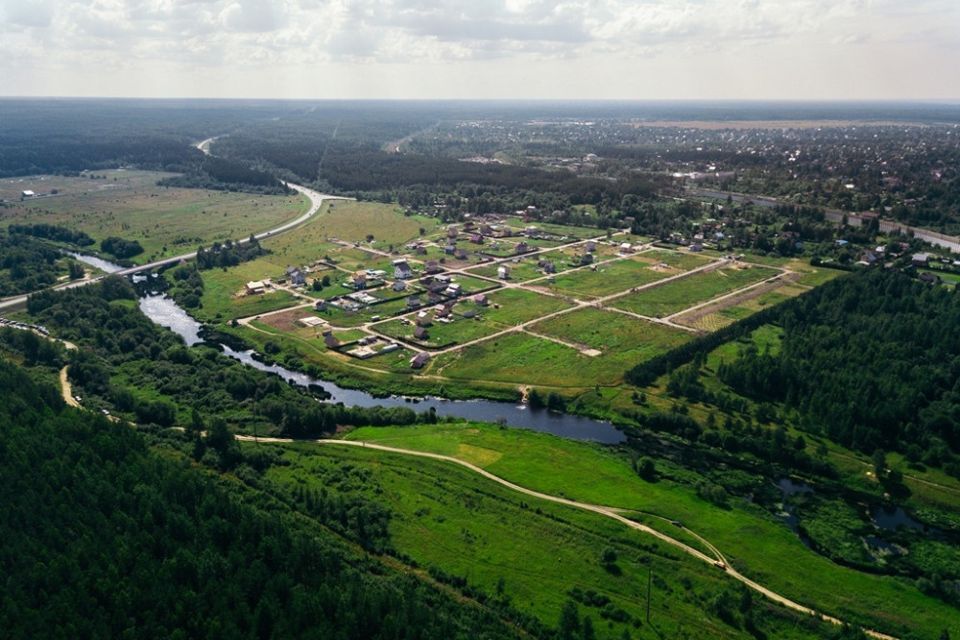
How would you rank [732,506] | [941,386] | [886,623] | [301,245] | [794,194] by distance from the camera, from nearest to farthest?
[886,623]
[732,506]
[941,386]
[301,245]
[794,194]

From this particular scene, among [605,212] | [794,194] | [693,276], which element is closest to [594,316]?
[693,276]

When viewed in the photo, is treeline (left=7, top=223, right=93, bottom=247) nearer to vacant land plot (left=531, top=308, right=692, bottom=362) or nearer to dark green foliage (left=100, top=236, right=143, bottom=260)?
dark green foliage (left=100, top=236, right=143, bottom=260)

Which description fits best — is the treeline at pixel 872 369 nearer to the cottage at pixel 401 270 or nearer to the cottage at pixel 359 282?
the cottage at pixel 401 270

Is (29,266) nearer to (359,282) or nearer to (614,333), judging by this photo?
(359,282)

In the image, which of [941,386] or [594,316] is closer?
[941,386]

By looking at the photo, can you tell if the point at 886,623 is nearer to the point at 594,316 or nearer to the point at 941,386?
the point at 941,386

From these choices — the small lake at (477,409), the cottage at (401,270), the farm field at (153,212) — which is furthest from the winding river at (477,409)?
the farm field at (153,212)

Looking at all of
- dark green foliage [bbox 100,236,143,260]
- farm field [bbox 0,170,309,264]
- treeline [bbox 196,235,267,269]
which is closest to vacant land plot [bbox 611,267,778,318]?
treeline [bbox 196,235,267,269]
